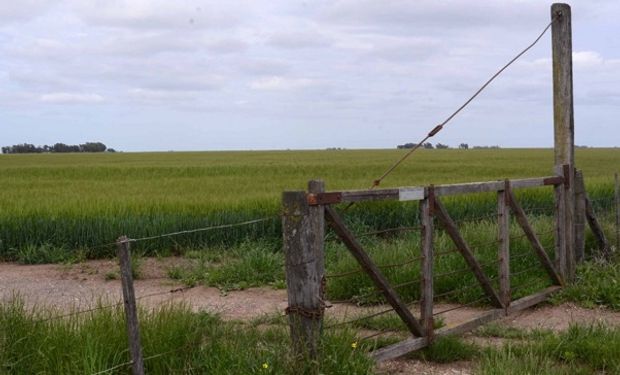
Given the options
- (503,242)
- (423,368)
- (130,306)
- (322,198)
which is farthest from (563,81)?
(130,306)

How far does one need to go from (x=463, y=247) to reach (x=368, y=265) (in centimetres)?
162

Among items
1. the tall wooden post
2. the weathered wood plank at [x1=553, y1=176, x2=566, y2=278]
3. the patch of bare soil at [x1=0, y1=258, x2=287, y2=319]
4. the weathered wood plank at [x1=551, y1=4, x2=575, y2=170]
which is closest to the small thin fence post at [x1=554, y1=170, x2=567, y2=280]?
the weathered wood plank at [x1=553, y1=176, x2=566, y2=278]

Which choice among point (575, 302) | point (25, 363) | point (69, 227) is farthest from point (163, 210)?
point (25, 363)

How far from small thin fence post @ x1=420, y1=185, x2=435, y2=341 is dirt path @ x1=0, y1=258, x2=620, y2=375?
0.36 meters

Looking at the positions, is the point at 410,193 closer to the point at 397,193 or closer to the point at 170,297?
the point at 397,193

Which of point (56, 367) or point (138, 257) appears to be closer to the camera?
point (56, 367)

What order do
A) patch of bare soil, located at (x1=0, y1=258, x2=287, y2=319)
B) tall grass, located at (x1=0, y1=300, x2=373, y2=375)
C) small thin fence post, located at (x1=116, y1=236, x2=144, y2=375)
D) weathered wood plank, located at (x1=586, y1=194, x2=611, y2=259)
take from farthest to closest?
weathered wood plank, located at (x1=586, y1=194, x2=611, y2=259) → patch of bare soil, located at (x1=0, y1=258, x2=287, y2=319) → tall grass, located at (x1=0, y1=300, x2=373, y2=375) → small thin fence post, located at (x1=116, y1=236, x2=144, y2=375)

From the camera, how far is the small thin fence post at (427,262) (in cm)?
642

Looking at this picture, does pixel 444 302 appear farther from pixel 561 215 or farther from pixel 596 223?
pixel 596 223

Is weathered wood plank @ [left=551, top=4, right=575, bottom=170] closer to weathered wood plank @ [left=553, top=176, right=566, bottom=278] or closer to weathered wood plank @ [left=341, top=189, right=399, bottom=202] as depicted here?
weathered wood plank @ [left=553, top=176, right=566, bottom=278]

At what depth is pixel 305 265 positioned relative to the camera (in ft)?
17.5

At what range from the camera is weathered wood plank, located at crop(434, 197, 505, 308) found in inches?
262

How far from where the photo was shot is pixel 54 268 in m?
11.9

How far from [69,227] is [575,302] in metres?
8.15
